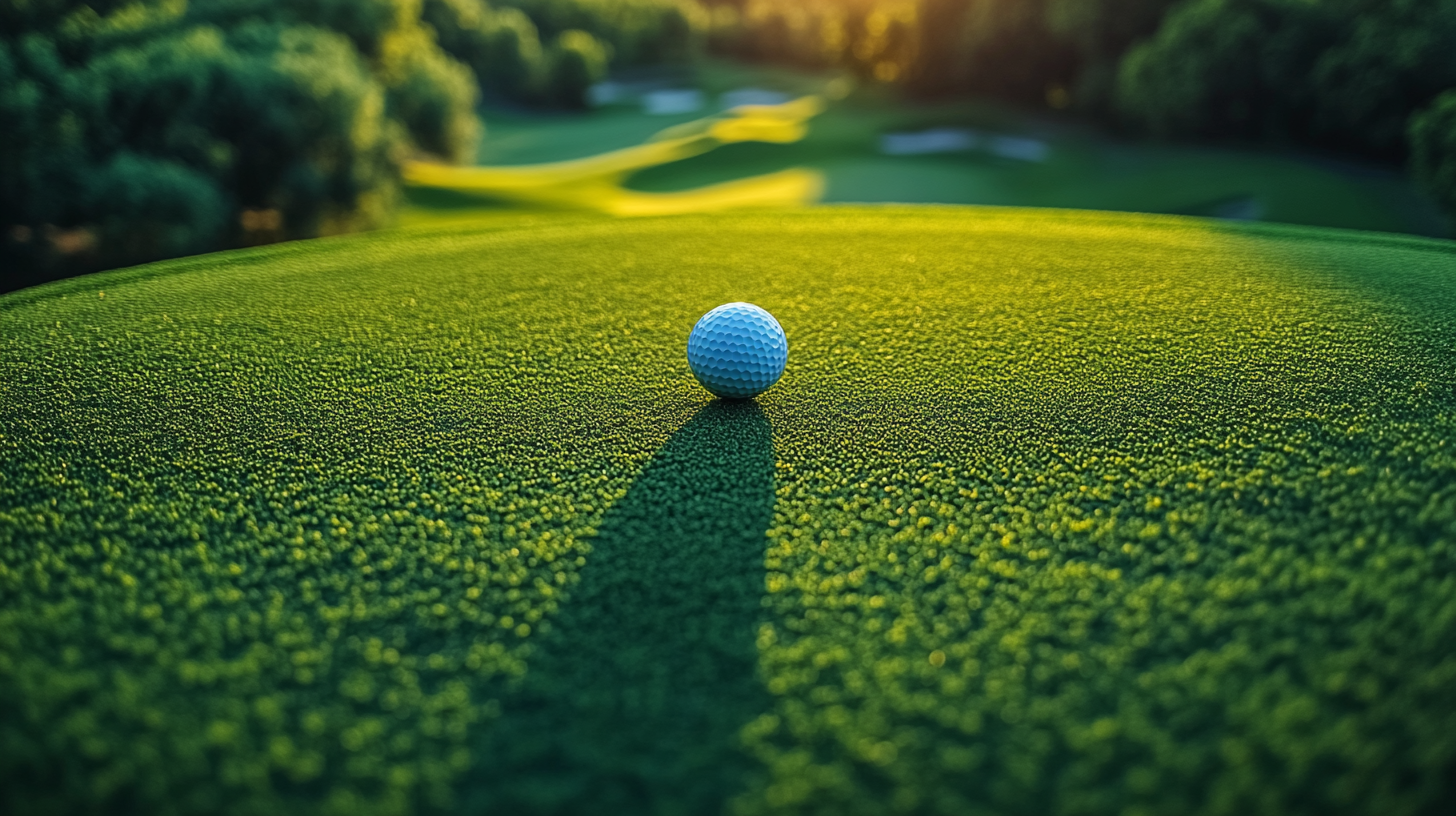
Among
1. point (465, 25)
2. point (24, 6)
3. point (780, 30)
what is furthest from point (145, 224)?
point (780, 30)

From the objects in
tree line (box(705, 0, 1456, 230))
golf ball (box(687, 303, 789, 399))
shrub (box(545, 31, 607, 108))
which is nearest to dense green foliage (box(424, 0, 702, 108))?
shrub (box(545, 31, 607, 108))

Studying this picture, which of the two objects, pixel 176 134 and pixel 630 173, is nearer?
pixel 176 134

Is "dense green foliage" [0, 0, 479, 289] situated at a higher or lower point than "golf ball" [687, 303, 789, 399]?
higher

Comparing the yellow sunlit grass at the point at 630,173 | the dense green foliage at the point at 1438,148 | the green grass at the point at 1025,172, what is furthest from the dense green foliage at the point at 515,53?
the dense green foliage at the point at 1438,148

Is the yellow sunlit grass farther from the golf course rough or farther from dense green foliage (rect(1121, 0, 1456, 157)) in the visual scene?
the golf course rough

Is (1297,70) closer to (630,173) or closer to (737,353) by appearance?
(630,173)

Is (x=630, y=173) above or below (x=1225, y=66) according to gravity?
below

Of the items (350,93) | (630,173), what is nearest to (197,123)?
(350,93)
